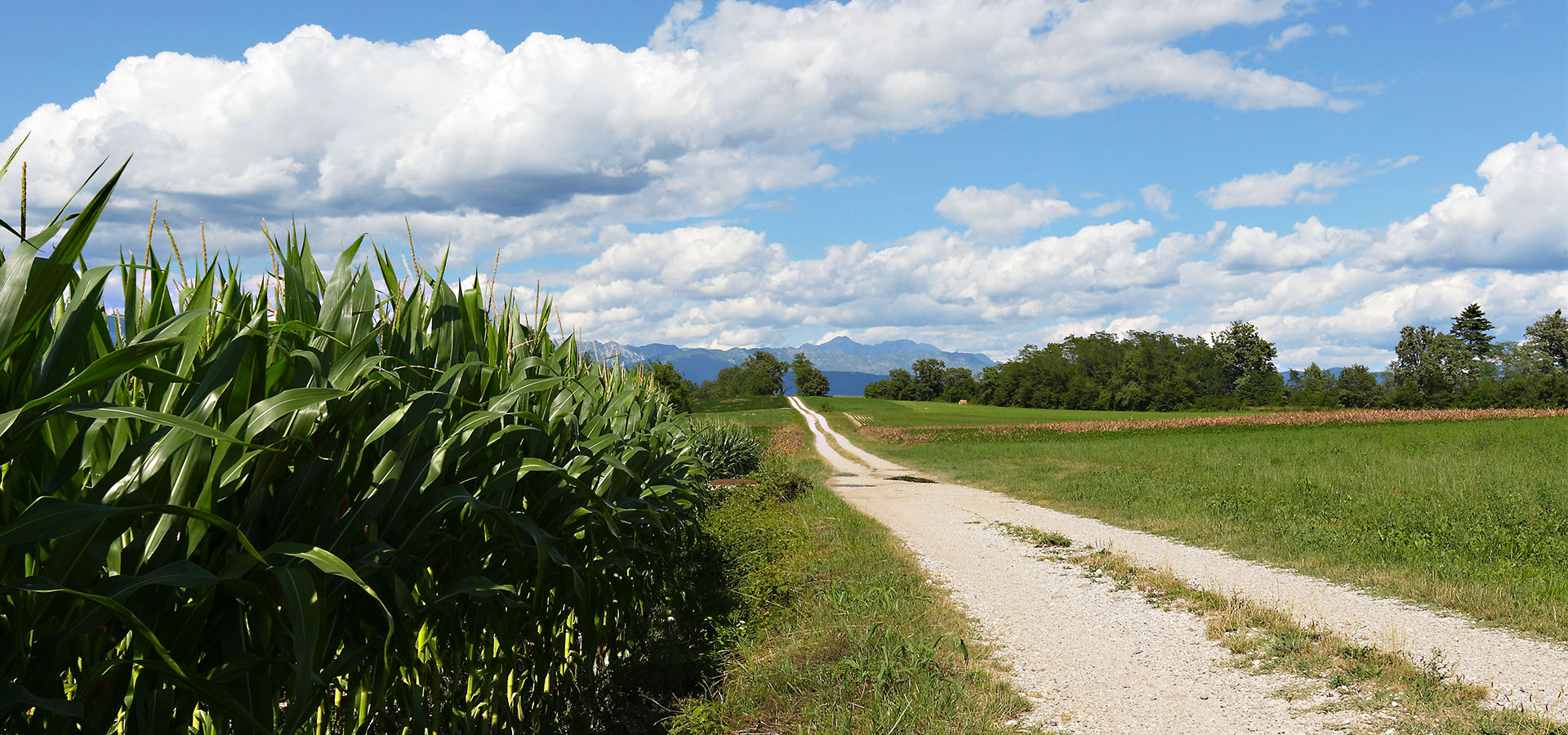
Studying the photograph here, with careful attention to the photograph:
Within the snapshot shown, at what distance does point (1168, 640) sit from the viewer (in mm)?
5406

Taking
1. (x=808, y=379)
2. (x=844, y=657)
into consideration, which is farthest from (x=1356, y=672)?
(x=808, y=379)

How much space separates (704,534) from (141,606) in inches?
236

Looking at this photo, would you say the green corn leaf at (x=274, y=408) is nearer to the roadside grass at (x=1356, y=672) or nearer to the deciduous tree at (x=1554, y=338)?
the roadside grass at (x=1356, y=672)

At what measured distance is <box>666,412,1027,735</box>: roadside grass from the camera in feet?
12.8

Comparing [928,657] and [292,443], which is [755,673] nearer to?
[928,657]

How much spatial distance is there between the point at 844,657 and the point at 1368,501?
9.34 m

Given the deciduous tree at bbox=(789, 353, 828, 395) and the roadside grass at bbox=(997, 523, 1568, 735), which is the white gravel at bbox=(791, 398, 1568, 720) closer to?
the roadside grass at bbox=(997, 523, 1568, 735)

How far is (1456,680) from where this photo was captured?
14.1ft

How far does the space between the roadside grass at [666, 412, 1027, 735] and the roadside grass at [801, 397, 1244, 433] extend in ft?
138

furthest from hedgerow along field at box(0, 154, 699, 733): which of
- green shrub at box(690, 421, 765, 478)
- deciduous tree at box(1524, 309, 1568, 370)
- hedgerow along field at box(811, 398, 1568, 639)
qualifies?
deciduous tree at box(1524, 309, 1568, 370)

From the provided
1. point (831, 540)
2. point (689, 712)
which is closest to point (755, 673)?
point (689, 712)

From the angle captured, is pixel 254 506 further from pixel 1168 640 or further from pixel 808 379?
pixel 808 379

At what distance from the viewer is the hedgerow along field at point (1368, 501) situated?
22.5 ft

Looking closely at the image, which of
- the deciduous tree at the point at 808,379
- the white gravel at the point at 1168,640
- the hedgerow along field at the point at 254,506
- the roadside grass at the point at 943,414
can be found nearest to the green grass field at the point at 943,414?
the roadside grass at the point at 943,414
